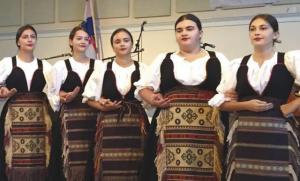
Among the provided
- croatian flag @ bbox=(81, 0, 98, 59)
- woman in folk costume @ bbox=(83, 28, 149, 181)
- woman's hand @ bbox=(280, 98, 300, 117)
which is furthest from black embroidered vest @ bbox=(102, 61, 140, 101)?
croatian flag @ bbox=(81, 0, 98, 59)

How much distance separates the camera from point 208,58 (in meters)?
2.93

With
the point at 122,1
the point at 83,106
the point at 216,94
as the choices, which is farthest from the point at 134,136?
the point at 122,1

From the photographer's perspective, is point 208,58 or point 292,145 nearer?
point 292,145

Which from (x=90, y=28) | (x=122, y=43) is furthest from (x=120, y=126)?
(x=90, y=28)

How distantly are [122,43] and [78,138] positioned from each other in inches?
32.1

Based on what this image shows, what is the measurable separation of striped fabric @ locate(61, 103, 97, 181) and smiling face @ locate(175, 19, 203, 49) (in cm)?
104

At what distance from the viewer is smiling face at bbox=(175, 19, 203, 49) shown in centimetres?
293

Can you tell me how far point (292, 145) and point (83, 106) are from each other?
5.55ft

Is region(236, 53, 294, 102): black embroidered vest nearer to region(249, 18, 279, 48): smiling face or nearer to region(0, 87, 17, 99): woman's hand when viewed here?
region(249, 18, 279, 48): smiling face

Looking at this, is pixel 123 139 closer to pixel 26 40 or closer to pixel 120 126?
pixel 120 126

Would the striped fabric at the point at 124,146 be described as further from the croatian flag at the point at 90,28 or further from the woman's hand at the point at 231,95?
the croatian flag at the point at 90,28

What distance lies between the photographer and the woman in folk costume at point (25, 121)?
3748 mm

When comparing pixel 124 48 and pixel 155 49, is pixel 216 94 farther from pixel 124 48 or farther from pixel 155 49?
pixel 155 49

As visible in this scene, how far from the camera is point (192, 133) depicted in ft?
9.36
